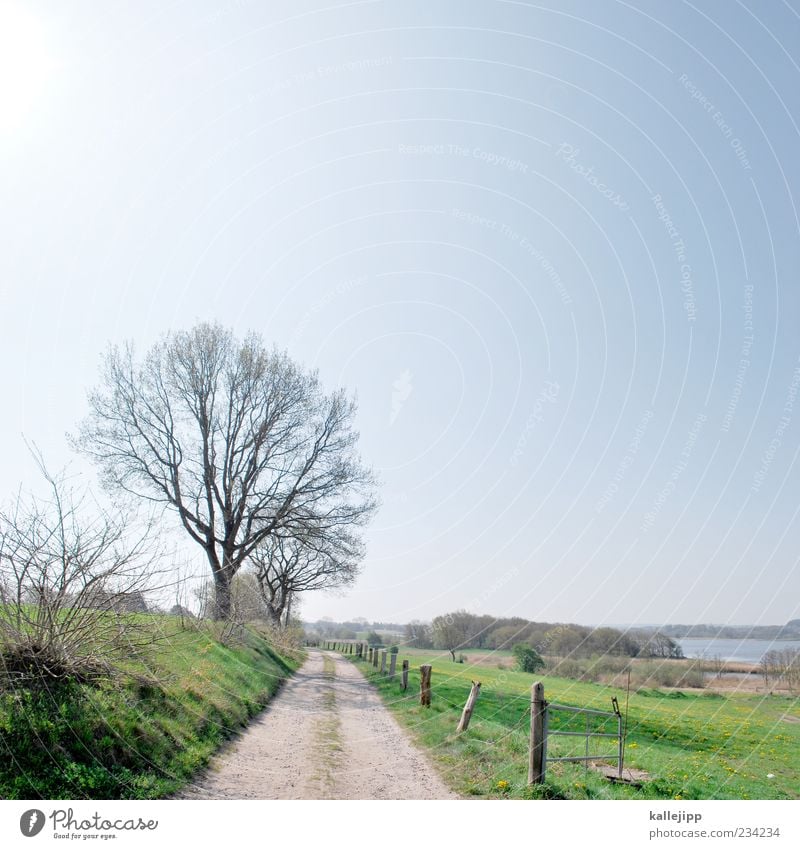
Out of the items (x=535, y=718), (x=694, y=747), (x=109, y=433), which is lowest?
(x=694, y=747)

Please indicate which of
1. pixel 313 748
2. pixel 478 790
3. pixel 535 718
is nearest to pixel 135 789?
pixel 313 748

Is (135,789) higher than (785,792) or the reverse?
higher

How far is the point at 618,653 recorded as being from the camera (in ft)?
36.9

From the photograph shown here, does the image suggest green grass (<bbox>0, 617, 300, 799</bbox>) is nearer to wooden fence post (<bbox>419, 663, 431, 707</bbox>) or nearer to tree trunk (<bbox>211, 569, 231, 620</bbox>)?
wooden fence post (<bbox>419, 663, 431, 707</bbox>)

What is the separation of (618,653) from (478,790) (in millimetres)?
5972

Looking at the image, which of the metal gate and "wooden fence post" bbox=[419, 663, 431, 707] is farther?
"wooden fence post" bbox=[419, 663, 431, 707]

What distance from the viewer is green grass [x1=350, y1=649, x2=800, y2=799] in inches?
267

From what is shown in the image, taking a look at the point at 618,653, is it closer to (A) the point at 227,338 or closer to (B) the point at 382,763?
(B) the point at 382,763

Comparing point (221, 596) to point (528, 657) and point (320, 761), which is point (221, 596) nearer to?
point (528, 657)

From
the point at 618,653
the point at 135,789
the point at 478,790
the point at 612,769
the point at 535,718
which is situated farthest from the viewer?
the point at 618,653

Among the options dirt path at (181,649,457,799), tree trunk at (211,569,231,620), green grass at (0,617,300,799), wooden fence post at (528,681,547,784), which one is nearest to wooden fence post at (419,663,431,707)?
dirt path at (181,649,457,799)
